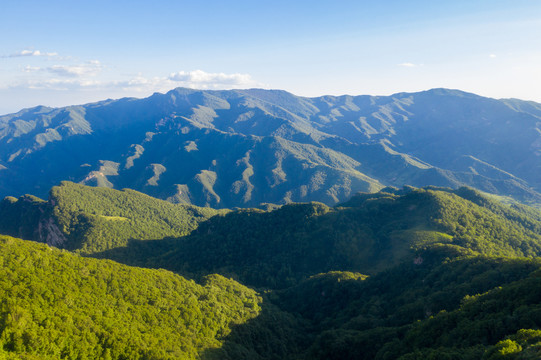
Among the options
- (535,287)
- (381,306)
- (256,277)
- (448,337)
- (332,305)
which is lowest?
(256,277)

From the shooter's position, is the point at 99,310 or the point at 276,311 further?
the point at 276,311

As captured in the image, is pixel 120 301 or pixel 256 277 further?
pixel 256 277

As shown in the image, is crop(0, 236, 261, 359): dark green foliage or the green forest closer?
crop(0, 236, 261, 359): dark green foliage

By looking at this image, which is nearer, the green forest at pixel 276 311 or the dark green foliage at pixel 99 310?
the dark green foliage at pixel 99 310

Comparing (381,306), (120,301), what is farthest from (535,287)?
(120,301)

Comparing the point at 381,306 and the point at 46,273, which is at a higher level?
the point at 46,273

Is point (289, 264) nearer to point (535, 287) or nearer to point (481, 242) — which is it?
point (481, 242)

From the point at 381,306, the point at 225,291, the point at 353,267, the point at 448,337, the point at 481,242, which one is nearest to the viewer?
the point at 448,337

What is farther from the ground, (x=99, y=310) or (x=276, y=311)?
(x=99, y=310)
